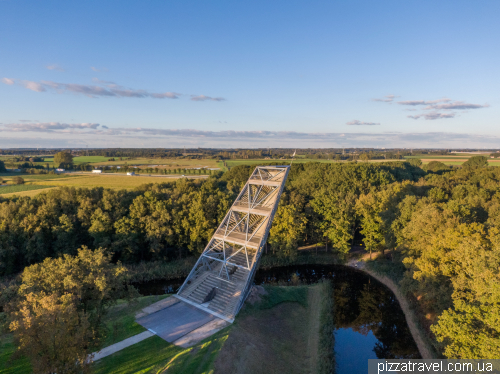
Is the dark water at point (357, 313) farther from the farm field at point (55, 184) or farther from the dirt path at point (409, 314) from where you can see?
the farm field at point (55, 184)

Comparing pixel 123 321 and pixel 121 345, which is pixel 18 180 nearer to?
pixel 123 321

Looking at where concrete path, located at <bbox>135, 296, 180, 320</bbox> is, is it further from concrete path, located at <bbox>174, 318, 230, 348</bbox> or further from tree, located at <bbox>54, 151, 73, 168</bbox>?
tree, located at <bbox>54, 151, 73, 168</bbox>

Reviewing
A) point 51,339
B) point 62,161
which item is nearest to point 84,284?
point 51,339

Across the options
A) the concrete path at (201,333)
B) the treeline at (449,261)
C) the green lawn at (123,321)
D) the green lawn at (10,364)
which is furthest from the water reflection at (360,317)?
the green lawn at (10,364)

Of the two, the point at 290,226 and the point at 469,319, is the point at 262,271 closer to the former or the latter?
the point at 290,226

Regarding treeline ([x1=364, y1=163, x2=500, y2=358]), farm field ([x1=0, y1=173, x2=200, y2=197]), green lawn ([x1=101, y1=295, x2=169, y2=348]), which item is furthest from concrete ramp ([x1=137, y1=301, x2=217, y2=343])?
farm field ([x1=0, y1=173, x2=200, y2=197])

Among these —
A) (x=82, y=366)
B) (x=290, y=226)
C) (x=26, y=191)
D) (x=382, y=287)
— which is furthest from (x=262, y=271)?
(x=26, y=191)
